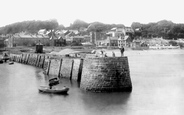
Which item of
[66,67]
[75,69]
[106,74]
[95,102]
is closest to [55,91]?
[95,102]

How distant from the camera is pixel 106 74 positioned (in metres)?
30.7

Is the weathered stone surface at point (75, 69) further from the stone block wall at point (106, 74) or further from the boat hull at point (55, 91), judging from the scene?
the stone block wall at point (106, 74)

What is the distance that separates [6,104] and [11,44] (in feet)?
392

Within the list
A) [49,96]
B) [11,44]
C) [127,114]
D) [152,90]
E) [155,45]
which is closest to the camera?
[127,114]

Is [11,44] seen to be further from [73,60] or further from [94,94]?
[94,94]

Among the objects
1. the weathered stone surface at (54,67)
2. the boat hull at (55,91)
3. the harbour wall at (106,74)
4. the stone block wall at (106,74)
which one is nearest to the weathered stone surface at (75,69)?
the weathered stone surface at (54,67)

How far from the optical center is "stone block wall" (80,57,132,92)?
1211 inches

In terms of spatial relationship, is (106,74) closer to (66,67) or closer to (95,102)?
(95,102)

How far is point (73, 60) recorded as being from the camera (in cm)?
4316

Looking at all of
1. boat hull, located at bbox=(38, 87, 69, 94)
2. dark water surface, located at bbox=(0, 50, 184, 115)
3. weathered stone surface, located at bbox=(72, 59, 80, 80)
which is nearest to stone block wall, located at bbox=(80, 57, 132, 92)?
dark water surface, located at bbox=(0, 50, 184, 115)

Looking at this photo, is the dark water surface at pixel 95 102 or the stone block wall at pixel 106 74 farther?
the stone block wall at pixel 106 74

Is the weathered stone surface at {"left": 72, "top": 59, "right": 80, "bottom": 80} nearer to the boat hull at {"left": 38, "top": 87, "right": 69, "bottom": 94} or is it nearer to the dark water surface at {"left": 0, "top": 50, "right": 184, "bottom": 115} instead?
the dark water surface at {"left": 0, "top": 50, "right": 184, "bottom": 115}

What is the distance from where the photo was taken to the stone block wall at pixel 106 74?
30766mm

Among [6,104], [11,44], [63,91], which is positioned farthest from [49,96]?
[11,44]
